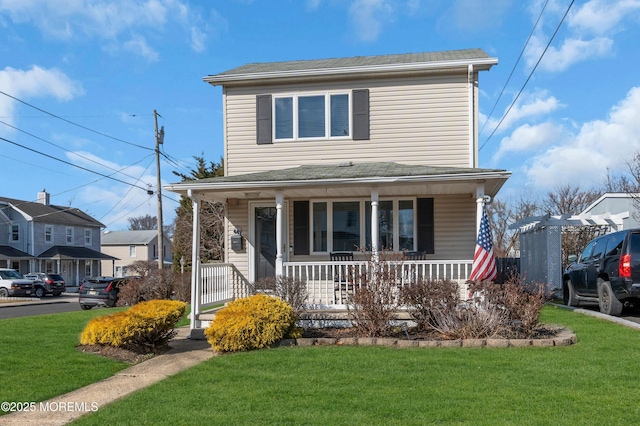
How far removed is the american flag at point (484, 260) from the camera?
9273 mm

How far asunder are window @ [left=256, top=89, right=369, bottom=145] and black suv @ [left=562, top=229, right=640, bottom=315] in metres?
5.68

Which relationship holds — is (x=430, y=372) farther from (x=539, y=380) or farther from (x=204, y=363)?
(x=204, y=363)

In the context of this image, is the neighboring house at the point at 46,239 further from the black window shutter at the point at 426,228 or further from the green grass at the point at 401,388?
the green grass at the point at 401,388

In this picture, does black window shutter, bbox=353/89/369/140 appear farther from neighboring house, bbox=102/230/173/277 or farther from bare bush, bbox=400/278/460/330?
neighboring house, bbox=102/230/173/277

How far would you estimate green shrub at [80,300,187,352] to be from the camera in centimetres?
821

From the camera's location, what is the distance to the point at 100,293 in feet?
68.1

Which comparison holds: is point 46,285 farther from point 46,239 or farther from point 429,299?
point 429,299

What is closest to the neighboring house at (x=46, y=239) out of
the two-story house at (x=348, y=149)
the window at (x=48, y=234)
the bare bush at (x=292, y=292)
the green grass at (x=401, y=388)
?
the window at (x=48, y=234)

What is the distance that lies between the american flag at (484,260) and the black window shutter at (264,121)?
5789mm

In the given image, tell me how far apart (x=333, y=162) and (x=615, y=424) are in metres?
9.02

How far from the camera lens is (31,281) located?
3164 centimetres

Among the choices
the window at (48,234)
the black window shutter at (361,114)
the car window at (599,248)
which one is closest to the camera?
the car window at (599,248)

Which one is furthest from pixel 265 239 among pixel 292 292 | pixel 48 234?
pixel 48 234

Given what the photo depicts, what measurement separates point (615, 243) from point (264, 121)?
8.14m
